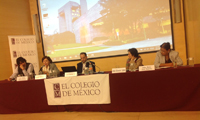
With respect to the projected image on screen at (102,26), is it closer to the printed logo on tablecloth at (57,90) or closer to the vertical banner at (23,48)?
the vertical banner at (23,48)

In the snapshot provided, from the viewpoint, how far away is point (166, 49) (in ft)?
8.74

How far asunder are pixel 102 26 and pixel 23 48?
94.7 inches

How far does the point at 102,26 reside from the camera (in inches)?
188

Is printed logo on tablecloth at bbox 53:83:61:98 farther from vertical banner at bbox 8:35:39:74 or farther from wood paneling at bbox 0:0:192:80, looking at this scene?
vertical banner at bbox 8:35:39:74

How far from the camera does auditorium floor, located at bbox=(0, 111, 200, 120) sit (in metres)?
2.06

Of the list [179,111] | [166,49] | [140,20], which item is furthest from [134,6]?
[179,111]

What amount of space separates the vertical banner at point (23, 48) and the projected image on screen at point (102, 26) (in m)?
0.49

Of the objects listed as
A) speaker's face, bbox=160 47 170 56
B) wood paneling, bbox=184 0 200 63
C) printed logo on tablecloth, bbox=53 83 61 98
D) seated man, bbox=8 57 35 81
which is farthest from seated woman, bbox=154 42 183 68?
seated man, bbox=8 57 35 81

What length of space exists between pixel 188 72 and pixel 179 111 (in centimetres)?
55

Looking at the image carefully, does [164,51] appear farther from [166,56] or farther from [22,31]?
[22,31]

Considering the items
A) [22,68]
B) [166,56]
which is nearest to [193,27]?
[166,56]

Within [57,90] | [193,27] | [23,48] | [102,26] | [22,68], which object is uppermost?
[102,26]

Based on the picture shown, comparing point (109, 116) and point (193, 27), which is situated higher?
point (193, 27)

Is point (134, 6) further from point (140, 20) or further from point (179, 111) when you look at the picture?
point (179, 111)
